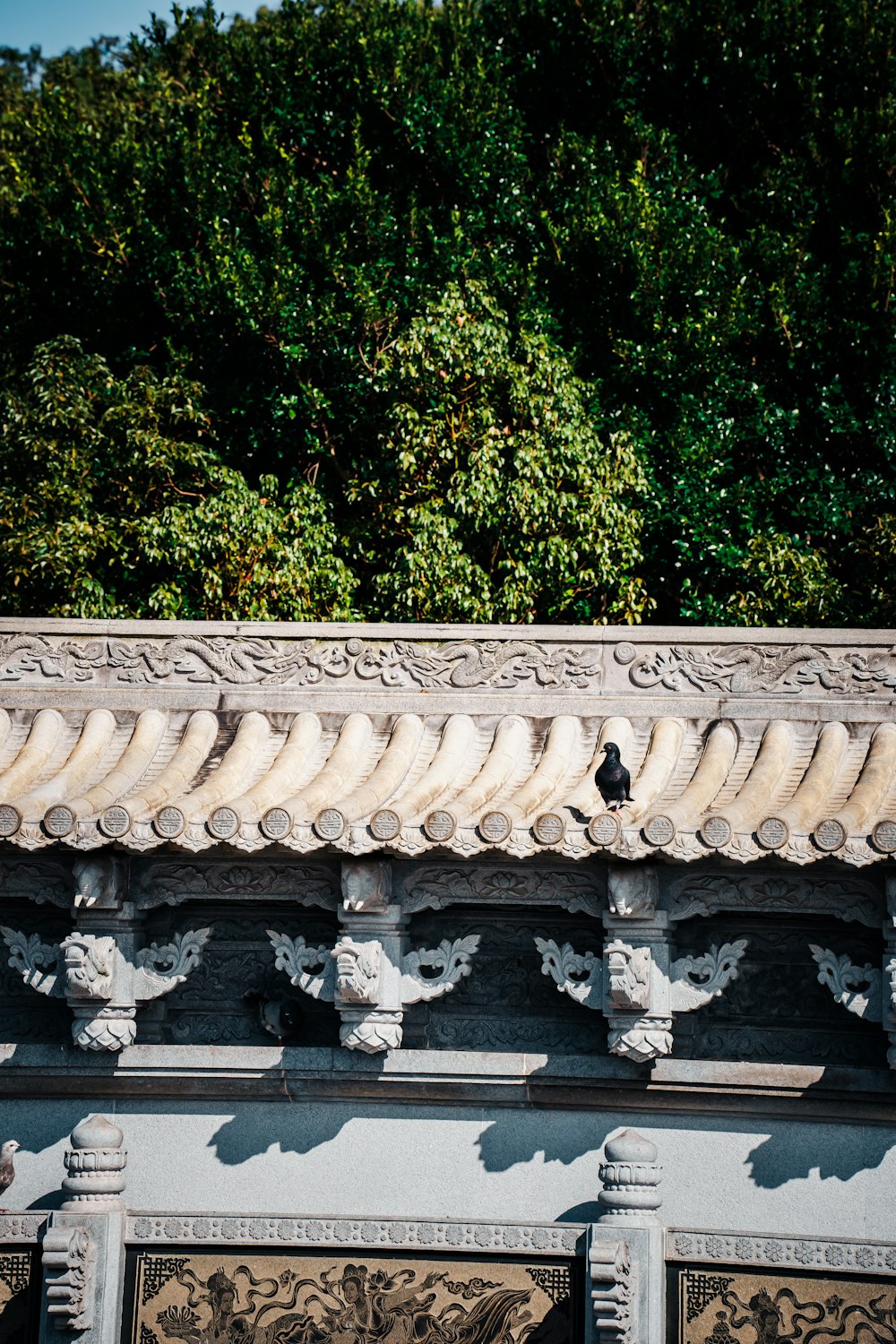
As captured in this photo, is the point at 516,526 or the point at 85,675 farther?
the point at 516,526

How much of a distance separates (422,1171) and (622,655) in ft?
8.42

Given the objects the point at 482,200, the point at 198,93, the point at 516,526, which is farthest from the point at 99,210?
the point at 516,526

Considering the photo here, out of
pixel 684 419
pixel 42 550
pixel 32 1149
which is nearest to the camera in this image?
pixel 32 1149

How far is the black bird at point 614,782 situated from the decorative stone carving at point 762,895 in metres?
0.46

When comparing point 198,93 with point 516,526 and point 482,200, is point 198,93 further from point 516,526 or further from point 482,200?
point 516,526

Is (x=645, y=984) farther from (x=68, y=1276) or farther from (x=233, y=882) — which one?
(x=68, y=1276)

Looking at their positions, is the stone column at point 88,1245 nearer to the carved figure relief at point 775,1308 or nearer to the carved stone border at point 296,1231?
the carved stone border at point 296,1231

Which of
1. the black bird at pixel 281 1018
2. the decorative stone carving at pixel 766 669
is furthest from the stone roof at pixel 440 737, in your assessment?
the black bird at pixel 281 1018

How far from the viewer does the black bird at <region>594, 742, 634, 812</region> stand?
6.45 meters

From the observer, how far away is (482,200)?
16594 mm

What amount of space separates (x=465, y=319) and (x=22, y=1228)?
978 centimetres

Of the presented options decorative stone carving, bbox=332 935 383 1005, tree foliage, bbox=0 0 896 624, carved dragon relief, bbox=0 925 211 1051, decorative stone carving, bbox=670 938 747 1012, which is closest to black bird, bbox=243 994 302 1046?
carved dragon relief, bbox=0 925 211 1051

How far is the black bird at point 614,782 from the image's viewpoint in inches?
254

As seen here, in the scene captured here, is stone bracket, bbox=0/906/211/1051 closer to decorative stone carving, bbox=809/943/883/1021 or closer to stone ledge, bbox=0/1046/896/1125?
stone ledge, bbox=0/1046/896/1125
